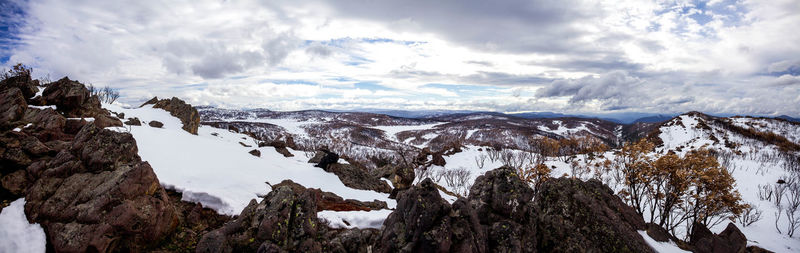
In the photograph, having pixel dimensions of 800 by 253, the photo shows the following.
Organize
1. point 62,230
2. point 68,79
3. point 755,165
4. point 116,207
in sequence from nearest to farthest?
point 62,230 < point 116,207 < point 68,79 < point 755,165

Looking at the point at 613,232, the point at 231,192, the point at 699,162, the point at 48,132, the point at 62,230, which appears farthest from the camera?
the point at 699,162

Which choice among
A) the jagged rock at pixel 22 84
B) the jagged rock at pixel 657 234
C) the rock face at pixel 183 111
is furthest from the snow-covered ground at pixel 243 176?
the jagged rock at pixel 22 84

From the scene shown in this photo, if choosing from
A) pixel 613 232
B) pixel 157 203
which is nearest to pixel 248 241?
A: pixel 157 203

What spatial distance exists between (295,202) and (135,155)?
1037cm

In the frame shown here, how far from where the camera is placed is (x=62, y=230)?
32.3 feet

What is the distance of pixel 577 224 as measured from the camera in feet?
38.7

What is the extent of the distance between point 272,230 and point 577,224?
40.4ft

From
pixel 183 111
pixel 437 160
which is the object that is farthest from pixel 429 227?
pixel 437 160

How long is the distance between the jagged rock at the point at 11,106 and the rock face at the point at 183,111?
28358mm

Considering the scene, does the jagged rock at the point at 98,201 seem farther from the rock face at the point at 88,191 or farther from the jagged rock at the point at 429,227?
the jagged rock at the point at 429,227

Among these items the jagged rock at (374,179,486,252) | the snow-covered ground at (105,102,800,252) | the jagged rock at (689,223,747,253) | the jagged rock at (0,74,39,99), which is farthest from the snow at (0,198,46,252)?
the jagged rock at (689,223,747,253)

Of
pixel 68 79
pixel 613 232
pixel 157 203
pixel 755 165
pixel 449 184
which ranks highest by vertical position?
pixel 68 79

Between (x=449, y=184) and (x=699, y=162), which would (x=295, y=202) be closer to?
(x=699, y=162)

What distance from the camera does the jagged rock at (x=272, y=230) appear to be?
988cm
